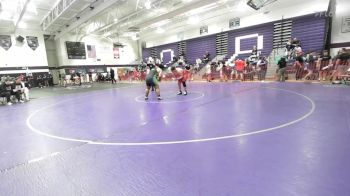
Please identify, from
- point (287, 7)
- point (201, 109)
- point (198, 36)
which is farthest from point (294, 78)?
point (198, 36)

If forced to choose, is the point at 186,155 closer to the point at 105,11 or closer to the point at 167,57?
the point at 105,11

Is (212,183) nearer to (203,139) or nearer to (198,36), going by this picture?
(203,139)

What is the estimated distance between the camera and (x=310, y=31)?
1358 centimetres

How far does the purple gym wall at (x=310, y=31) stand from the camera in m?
13.1

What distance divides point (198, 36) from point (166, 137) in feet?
61.4

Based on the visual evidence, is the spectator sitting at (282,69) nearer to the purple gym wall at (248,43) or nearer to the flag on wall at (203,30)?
the purple gym wall at (248,43)

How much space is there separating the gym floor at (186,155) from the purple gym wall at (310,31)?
1033 centimetres

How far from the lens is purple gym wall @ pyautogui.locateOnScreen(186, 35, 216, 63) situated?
19688 mm

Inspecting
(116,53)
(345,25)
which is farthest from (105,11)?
(345,25)

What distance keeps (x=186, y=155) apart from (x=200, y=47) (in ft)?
61.8

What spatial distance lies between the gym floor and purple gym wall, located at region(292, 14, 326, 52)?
10.3 meters

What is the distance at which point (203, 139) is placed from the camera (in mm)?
3641

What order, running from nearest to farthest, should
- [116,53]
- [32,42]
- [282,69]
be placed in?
Answer: 1. [282,69]
2. [32,42]
3. [116,53]

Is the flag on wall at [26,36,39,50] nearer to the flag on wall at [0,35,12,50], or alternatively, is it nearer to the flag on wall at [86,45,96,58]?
the flag on wall at [0,35,12,50]
